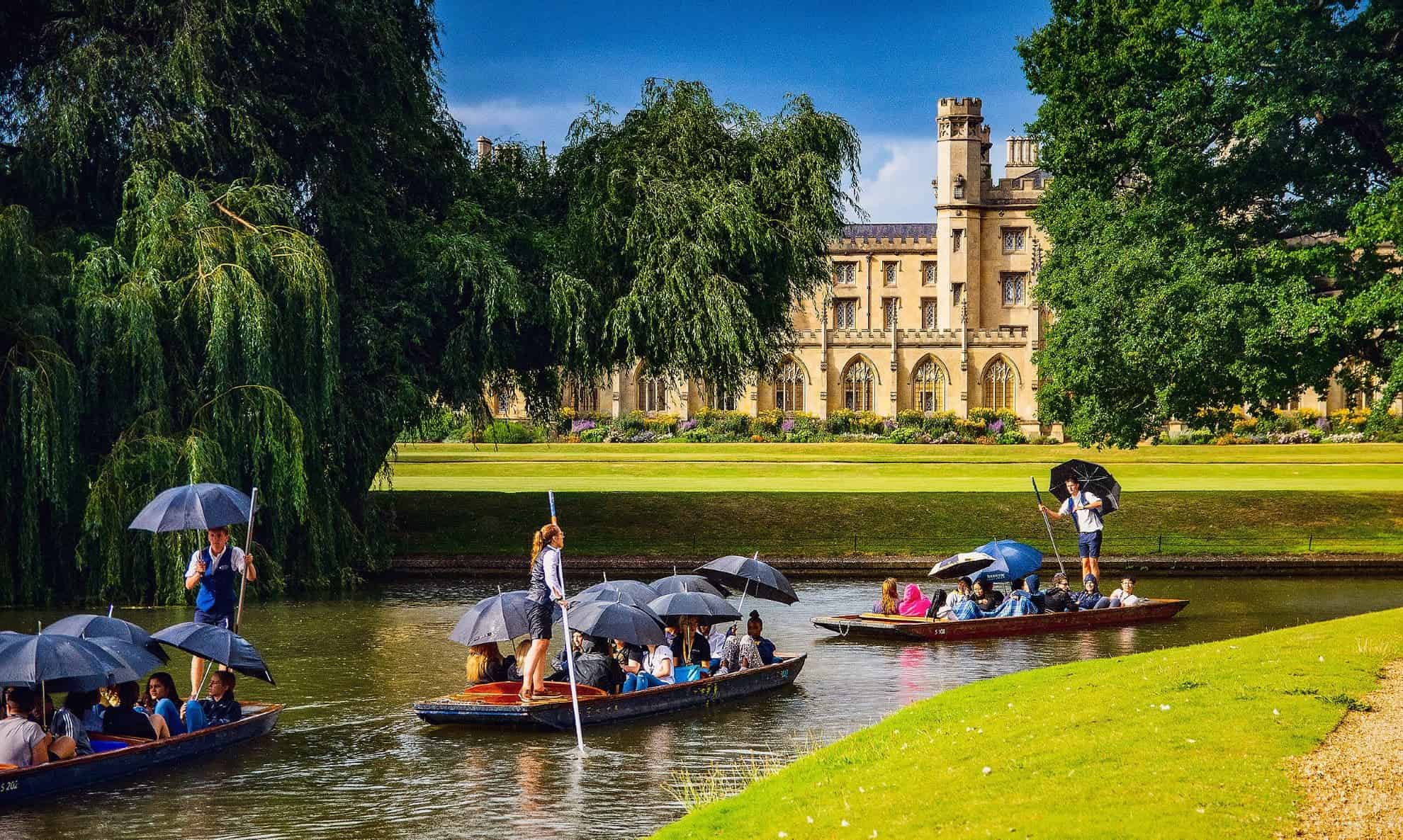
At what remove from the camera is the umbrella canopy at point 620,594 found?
14.1 metres

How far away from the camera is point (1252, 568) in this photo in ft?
84.9

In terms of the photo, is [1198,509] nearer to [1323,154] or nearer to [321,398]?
[1323,154]

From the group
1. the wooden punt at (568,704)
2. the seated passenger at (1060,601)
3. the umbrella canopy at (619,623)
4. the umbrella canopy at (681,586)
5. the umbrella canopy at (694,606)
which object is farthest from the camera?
the seated passenger at (1060,601)

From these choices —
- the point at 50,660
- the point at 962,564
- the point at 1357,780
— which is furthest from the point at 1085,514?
the point at 50,660

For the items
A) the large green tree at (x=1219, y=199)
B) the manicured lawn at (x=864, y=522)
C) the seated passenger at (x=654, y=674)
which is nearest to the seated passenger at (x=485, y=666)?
the seated passenger at (x=654, y=674)

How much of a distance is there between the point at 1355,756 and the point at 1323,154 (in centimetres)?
1949

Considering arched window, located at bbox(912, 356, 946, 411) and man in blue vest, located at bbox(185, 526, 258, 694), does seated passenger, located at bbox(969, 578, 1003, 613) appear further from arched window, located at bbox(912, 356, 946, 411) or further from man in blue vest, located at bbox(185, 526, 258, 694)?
arched window, located at bbox(912, 356, 946, 411)

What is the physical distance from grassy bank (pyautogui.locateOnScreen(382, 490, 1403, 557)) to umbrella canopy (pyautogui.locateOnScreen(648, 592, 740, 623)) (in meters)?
11.6

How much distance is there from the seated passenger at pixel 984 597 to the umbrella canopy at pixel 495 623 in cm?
732

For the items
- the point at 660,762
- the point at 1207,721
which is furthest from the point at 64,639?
the point at 1207,721

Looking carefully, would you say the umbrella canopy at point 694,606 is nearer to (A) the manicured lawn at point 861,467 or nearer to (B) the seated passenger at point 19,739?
(B) the seated passenger at point 19,739

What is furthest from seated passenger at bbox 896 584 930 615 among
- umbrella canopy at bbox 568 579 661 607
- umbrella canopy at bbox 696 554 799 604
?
umbrella canopy at bbox 568 579 661 607

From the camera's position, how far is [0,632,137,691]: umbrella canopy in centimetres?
1052

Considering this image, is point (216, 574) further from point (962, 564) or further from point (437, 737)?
point (962, 564)
